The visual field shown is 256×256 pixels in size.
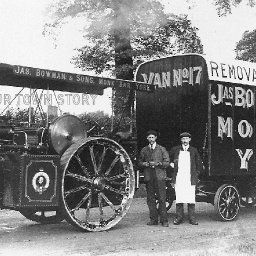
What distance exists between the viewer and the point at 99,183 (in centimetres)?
827

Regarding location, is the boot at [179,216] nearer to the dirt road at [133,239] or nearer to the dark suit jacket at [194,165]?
the dirt road at [133,239]

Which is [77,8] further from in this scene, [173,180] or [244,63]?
[173,180]

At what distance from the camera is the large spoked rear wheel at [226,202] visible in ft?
30.7

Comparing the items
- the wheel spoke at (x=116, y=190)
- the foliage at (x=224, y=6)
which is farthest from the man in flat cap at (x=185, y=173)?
the foliage at (x=224, y=6)

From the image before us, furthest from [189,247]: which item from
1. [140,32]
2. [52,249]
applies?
[140,32]

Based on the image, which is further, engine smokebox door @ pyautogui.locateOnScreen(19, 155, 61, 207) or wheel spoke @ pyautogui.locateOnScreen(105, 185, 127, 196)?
wheel spoke @ pyautogui.locateOnScreen(105, 185, 127, 196)

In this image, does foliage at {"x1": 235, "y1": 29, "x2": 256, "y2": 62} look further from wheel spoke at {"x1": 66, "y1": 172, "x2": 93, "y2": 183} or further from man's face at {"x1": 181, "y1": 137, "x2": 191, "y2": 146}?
wheel spoke at {"x1": 66, "y1": 172, "x2": 93, "y2": 183}

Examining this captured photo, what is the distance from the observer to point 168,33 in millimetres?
18062

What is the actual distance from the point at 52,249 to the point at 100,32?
11.2 metres

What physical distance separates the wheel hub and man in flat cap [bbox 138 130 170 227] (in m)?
0.95

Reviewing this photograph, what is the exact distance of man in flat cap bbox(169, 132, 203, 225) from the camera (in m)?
9.11

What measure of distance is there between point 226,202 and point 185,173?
3.09 ft

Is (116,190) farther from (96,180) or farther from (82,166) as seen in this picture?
(82,166)

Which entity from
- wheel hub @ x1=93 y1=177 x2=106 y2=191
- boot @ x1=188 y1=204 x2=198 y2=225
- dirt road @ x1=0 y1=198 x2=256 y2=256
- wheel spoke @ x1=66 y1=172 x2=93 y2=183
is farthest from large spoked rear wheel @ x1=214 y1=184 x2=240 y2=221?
wheel spoke @ x1=66 y1=172 x2=93 y2=183
